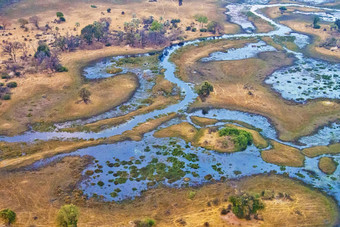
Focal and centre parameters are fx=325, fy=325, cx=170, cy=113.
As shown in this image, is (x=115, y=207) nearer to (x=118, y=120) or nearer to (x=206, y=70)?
(x=118, y=120)

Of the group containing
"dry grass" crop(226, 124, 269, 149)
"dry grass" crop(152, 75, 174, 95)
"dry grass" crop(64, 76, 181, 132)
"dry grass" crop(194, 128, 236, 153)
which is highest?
"dry grass" crop(152, 75, 174, 95)

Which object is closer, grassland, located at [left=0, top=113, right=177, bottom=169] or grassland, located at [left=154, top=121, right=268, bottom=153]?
grassland, located at [left=0, top=113, right=177, bottom=169]

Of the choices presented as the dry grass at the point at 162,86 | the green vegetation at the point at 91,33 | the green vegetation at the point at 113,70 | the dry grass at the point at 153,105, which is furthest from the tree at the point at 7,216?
the green vegetation at the point at 91,33

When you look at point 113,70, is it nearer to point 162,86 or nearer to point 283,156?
point 162,86

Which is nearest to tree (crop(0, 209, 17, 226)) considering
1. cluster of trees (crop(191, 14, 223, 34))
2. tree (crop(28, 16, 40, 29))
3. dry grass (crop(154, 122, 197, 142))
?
dry grass (crop(154, 122, 197, 142))

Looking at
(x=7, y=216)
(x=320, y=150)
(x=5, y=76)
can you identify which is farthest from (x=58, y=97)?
(x=320, y=150)

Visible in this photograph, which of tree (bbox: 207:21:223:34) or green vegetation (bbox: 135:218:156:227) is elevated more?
tree (bbox: 207:21:223:34)

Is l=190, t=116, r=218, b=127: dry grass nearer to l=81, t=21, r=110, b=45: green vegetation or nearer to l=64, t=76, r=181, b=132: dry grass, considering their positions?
l=64, t=76, r=181, b=132: dry grass
